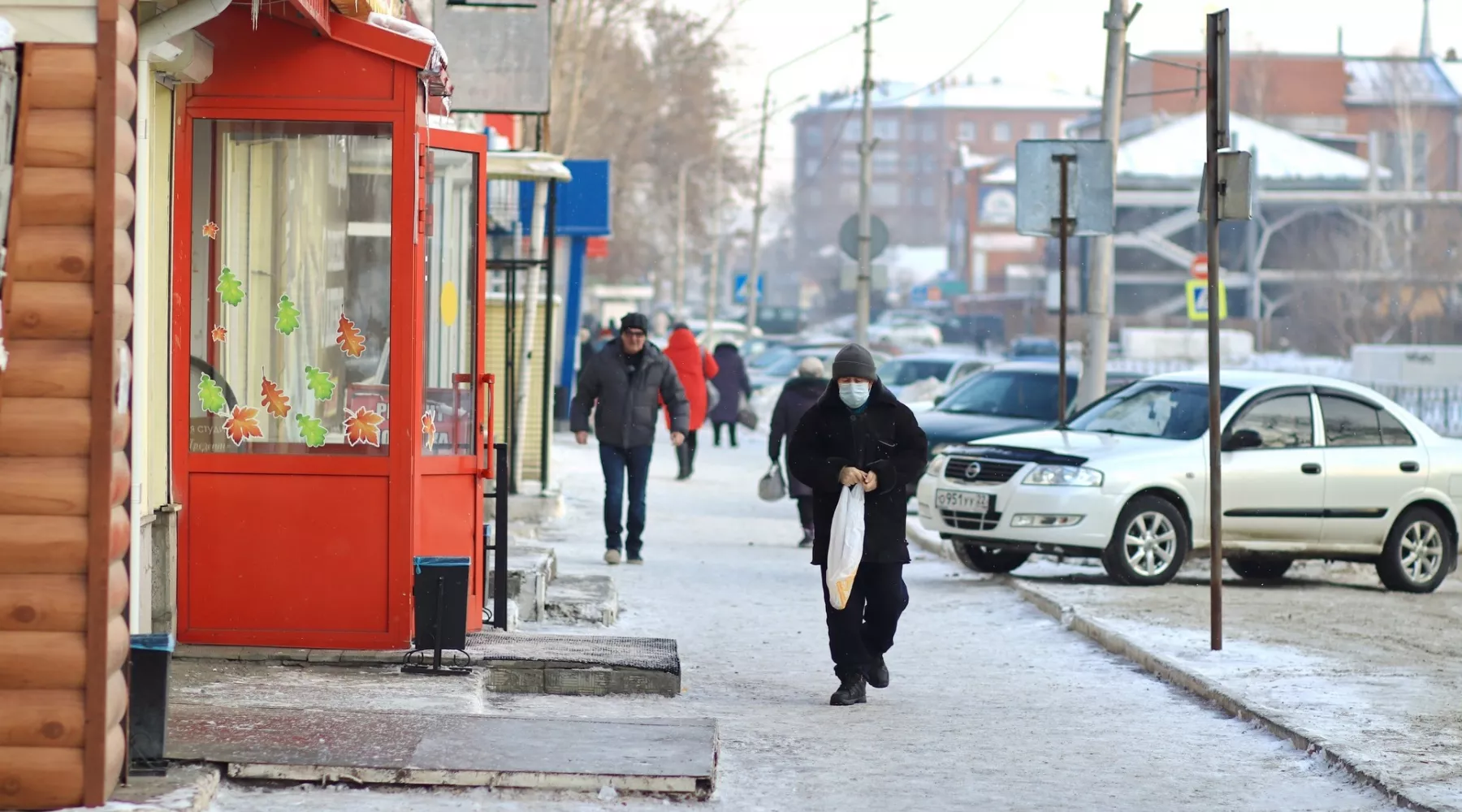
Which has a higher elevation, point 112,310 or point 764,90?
point 764,90

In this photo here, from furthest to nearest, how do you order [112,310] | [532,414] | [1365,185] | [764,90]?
A: [1365,185]
[764,90]
[532,414]
[112,310]

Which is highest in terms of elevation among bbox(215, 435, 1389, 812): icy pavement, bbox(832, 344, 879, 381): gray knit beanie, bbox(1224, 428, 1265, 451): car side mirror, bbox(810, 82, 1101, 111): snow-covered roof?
bbox(810, 82, 1101, 111): snow-covered roof

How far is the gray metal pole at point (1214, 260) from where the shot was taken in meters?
9.91

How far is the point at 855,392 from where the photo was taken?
890 cm

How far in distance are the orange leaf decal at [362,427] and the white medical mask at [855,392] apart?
2036 millimetres

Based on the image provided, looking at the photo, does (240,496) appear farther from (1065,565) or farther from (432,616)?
(1065,565)

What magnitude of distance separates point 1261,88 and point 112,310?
9887 centimetres

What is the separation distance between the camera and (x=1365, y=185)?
265 ft

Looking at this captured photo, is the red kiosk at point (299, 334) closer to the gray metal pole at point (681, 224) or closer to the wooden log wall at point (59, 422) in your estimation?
the wooden log wall at point (59, 422)

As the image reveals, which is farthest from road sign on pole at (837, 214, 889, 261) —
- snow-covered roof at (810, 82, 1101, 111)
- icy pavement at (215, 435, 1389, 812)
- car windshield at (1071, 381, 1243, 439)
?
snow-covered roof at (810, 82, 1101, 111)

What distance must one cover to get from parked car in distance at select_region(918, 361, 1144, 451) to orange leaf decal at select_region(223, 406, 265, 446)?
10.9m

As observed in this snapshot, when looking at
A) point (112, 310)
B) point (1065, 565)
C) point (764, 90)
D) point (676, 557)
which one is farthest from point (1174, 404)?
point (764, 90)

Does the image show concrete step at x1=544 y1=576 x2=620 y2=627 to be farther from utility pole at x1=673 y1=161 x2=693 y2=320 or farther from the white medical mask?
utility pole at x1=673 y1=161 x2=693 y2=320

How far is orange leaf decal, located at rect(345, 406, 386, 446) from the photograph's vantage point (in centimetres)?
834
